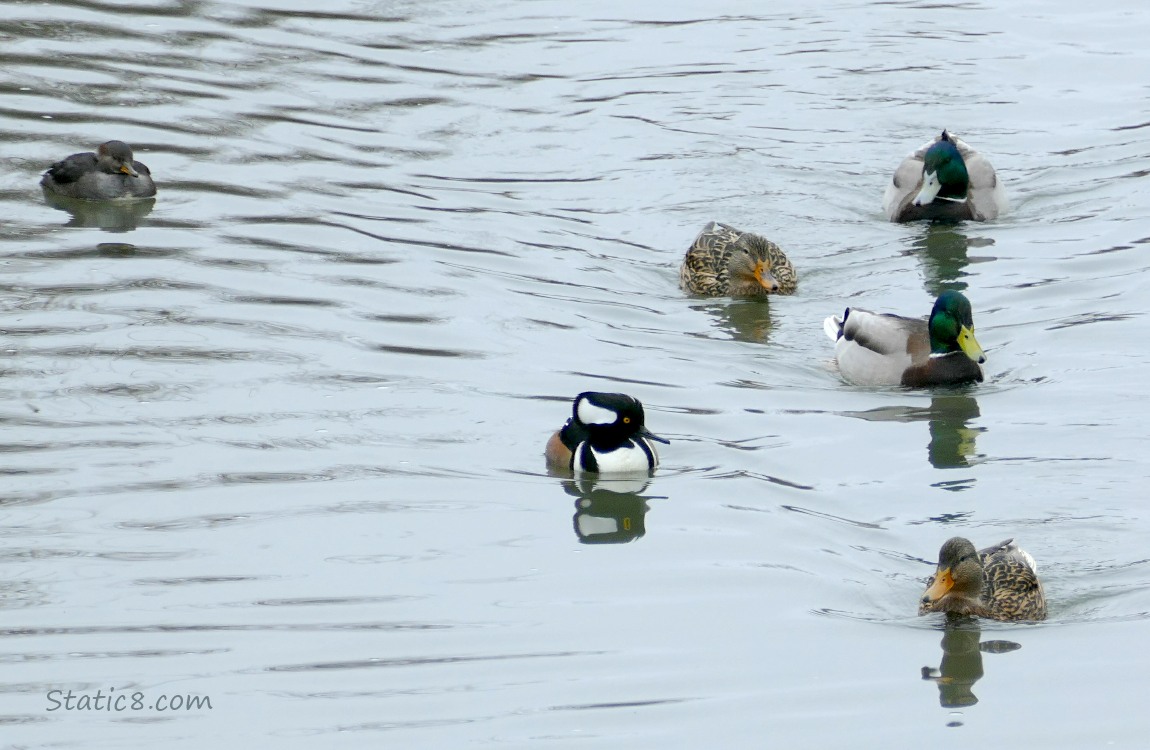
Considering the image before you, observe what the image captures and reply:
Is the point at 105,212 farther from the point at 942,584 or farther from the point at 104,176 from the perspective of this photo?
the point at 942,584

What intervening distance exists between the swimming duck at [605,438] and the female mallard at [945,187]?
6.45 metres

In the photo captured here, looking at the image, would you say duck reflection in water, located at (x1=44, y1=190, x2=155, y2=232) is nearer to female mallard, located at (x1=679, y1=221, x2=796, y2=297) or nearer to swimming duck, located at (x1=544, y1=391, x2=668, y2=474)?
female mallard, located at (x1=679, y1=221, x2=796, y2=297)

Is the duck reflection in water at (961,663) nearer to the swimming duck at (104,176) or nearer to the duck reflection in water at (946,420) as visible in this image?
the duck reflection in water at (946,420)

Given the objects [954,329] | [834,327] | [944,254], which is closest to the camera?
[954,329]

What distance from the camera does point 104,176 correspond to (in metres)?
15.6

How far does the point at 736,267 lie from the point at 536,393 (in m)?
3.20

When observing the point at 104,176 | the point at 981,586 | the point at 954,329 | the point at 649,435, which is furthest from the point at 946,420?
the point at 104,176

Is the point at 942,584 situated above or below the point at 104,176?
below

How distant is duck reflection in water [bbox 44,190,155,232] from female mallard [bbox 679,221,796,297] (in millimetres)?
4762

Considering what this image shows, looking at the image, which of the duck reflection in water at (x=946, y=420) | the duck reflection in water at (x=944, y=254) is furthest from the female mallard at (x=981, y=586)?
the duck reflection in water at (x=944, y=254)

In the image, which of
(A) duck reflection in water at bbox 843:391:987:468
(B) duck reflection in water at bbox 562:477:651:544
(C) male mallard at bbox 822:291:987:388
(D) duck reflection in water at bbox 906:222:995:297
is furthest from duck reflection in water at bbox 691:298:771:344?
(B) duck reflection in water at bbox 562:477:651:544

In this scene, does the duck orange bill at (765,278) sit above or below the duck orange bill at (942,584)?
above

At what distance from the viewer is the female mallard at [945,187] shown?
52.8 ft

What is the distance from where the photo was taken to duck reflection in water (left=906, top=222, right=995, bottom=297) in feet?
48.0
